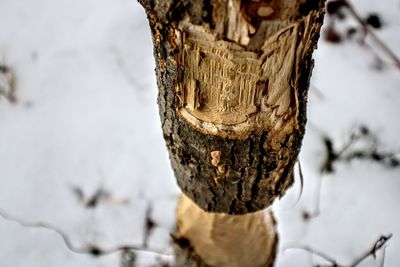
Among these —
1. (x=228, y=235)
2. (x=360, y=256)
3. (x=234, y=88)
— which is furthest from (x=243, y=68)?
(x=360, y=256)

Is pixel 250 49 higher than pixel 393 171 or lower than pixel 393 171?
higher

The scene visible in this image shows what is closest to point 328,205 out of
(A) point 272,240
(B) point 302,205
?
(B) point 302,205

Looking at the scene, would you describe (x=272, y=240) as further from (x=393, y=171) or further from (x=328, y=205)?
(x=393, y=171)

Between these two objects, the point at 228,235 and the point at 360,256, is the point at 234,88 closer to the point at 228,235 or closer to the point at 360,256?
the point at 228,235

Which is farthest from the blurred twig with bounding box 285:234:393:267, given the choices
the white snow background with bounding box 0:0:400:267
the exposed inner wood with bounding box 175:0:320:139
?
the exposed inner wood with bounding box 175:0:320:139

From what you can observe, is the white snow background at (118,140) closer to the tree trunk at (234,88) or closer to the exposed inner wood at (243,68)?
the tree trunk at (234,88)

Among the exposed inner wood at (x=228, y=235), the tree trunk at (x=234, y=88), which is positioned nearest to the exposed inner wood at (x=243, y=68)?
the tree trunk at (x=234, y=88)

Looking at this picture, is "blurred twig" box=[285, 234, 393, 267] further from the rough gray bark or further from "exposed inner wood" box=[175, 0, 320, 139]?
"exposed inner wood" box=[175, 0, 320, 139]
